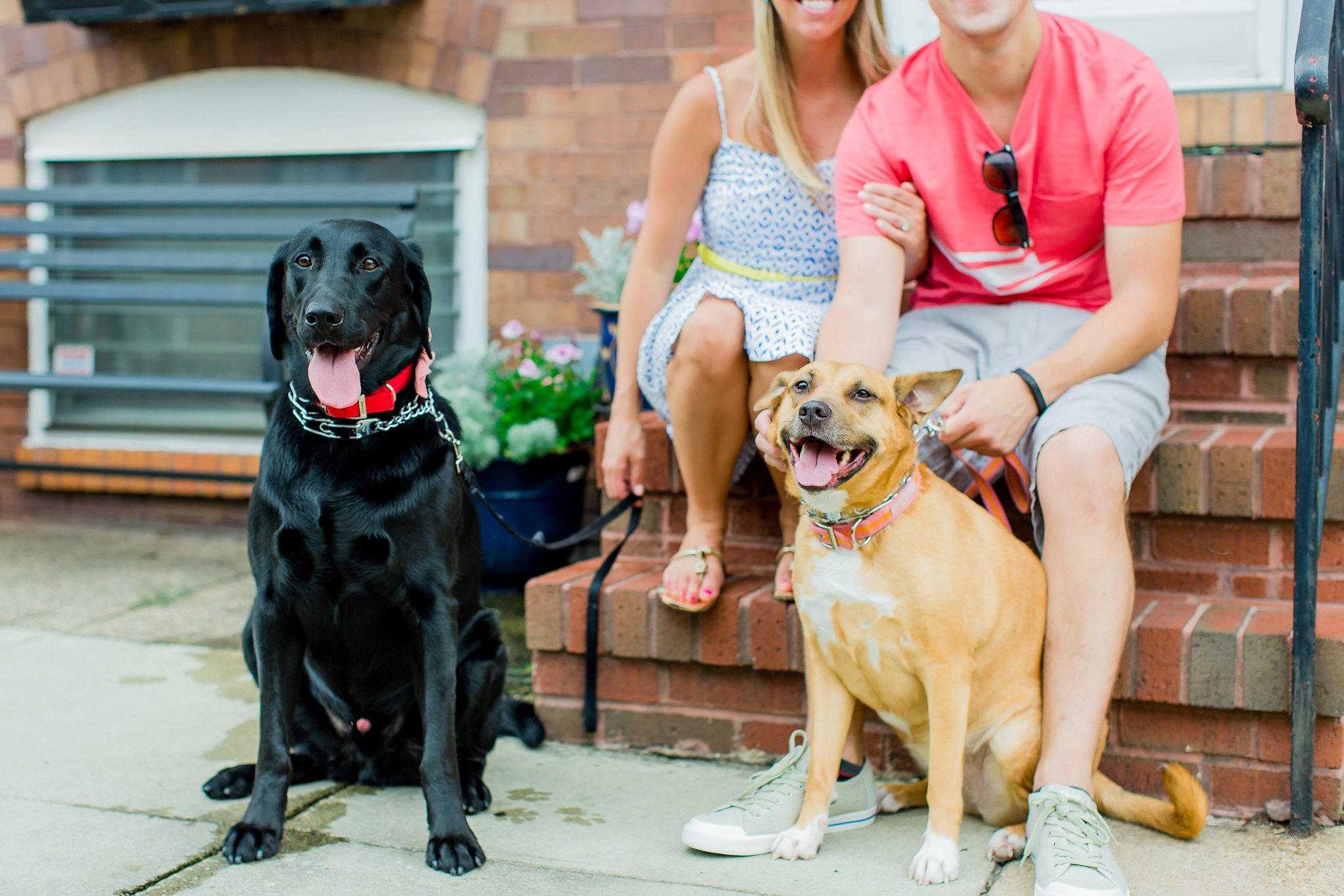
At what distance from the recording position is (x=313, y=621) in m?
2.29

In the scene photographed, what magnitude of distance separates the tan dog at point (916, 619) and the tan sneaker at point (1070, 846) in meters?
0.12

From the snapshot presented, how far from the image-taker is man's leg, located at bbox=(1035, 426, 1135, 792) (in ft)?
7.15

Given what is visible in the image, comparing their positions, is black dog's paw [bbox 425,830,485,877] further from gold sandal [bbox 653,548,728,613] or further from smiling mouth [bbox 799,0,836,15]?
smiling mouth [bbox 799,0,836,15]

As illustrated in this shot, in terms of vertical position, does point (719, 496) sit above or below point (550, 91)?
below

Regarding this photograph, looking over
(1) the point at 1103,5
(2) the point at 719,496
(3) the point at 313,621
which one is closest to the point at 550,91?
(1) the point at 1103,5

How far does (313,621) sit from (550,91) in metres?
3.03

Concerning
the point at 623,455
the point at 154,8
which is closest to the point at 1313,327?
the point at 623,455

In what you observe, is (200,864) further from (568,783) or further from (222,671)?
(222,671)

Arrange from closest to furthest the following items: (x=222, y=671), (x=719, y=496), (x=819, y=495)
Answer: (x=819, y=495) → (x=719, y=496) → (x=222, y=671)

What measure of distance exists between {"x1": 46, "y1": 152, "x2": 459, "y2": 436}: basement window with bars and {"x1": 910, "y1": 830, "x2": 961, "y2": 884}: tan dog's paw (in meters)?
3.52

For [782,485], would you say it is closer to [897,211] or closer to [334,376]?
[897,211]

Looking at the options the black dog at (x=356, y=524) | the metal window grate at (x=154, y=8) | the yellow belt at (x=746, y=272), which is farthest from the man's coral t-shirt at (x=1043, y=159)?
the metal window grate at (x=154, y=8)

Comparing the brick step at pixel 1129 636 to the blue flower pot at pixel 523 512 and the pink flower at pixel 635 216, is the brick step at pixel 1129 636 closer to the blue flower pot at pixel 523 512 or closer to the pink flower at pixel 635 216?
the blue flower pot at pixel 523 512

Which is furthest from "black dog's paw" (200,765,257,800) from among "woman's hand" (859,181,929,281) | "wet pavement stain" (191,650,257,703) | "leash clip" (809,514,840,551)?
"woman's hand" (859,181,929,281)
